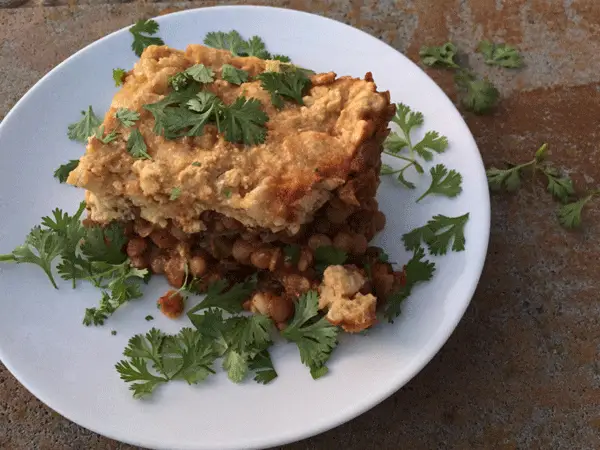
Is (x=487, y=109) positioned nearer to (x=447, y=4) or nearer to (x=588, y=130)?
(x=588, y=130)

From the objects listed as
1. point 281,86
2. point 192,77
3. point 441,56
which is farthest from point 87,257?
point 441,56

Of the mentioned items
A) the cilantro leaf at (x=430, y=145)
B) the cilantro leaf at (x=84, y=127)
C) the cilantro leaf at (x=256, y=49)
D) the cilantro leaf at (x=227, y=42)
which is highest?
the cilantro leaf at (x=227, y=42)

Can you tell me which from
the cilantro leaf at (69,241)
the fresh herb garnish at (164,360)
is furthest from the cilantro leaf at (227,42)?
the fresh herb garnish at (164,360)

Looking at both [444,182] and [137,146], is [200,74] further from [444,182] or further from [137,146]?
[444,182]

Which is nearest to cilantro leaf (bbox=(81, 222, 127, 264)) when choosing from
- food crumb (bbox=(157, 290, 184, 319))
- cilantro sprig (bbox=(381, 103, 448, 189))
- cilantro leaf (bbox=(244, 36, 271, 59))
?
food crumb (bbox=(157, 290, 184, 319))

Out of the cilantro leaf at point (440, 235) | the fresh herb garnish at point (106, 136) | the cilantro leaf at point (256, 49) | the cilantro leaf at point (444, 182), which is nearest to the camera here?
the fresh herb garnish at point (106, 136)

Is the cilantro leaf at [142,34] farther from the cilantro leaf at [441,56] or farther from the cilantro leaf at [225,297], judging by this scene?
the cilantro leaf at [441,56]
